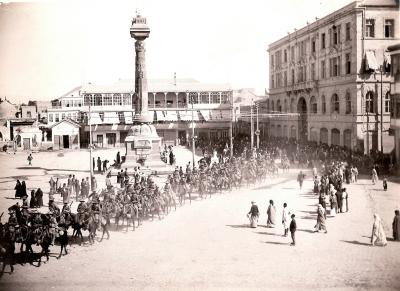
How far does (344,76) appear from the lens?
147 ft

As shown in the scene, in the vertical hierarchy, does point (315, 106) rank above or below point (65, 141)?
above

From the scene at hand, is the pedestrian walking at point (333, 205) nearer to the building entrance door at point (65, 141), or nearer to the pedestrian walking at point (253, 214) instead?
the pedestrian walking at point (253, 214)

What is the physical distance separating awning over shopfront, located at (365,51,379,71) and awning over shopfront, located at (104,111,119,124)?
39641 mm

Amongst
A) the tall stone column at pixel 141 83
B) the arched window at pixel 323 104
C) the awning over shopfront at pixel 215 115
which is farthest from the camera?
the awning over shopfront at pixel 215 115

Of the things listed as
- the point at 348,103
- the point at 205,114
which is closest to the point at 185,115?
the point at 205,114

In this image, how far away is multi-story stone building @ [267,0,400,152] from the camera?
132ft

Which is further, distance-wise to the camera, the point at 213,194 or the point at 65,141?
the point at 65,141

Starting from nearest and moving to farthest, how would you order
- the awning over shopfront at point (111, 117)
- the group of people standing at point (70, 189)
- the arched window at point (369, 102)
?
1. the group of people standing at point (70, 189)
2. the arched window at point (369, 102)
3. the awning over shopfront at point (111, 117)

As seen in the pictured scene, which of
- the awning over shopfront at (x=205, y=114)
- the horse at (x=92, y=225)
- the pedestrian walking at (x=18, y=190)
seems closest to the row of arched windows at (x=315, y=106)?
the awning over shopfront at (x=205, y=114)

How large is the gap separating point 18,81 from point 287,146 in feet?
118

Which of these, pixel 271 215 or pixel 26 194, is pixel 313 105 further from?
pixel 26 194

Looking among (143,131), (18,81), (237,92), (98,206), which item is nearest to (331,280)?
(98,206)

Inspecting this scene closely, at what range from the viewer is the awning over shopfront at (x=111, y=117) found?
69.1 metres

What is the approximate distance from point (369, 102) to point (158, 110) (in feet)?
129
